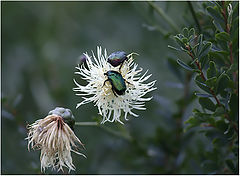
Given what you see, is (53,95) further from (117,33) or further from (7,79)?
(117,33)

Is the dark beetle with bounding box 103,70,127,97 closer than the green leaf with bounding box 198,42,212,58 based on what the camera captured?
No

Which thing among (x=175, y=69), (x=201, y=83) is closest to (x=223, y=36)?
(x=201, y=83)

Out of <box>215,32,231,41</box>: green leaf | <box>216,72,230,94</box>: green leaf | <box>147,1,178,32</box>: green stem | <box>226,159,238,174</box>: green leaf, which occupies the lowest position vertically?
<box>226,159,238,174</box>: green leaf

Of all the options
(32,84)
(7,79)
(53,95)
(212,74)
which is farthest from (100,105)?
(7,79)

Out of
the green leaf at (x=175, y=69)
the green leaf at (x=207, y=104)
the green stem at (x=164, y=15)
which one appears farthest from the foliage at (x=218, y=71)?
the green leaf at (x=175, y=69)

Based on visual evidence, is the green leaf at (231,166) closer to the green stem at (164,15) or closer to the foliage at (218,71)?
the foliage at (218,71)

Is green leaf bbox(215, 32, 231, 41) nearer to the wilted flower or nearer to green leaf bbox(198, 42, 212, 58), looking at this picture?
green leaf bbox(198, 42, 212, 58)

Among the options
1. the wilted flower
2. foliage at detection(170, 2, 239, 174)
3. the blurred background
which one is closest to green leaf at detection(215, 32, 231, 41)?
foliage at detection(170, 2, 239, 174)
